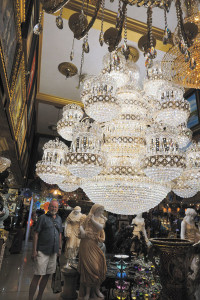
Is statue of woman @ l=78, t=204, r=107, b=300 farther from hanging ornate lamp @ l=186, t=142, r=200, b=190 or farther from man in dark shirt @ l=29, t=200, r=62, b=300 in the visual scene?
hanging ornate lamp @ l=186, t=142, r=200, b=190

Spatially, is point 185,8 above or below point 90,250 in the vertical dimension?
above

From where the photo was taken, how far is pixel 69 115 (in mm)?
3127

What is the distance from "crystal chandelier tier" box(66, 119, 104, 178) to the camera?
203cm

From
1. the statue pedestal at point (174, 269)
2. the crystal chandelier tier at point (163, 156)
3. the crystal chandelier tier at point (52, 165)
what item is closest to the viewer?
the statue pedestal at point (174, 269)

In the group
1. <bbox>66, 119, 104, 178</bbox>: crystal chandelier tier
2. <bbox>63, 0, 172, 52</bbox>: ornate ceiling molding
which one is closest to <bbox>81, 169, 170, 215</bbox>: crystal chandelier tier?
<bbox>66, 119, 104, 178</bbox>: crystal chandelier tier

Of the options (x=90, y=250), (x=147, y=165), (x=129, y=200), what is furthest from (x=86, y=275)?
(x=147, y=165)

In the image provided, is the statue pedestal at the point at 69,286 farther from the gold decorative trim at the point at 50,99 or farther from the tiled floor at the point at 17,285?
the gold decorative trim at the point at 50,99

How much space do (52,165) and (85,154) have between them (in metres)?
0.76

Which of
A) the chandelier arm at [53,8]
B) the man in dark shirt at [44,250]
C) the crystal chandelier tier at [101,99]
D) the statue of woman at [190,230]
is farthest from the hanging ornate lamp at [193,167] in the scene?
the chandelier arm at [53,8]

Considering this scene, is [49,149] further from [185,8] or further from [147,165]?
[185,8]

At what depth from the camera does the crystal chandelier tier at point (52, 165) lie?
2.62 m

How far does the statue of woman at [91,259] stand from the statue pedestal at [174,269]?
1086 mm

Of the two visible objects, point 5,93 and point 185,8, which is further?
point 185,8

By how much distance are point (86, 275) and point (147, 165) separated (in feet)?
5.25
